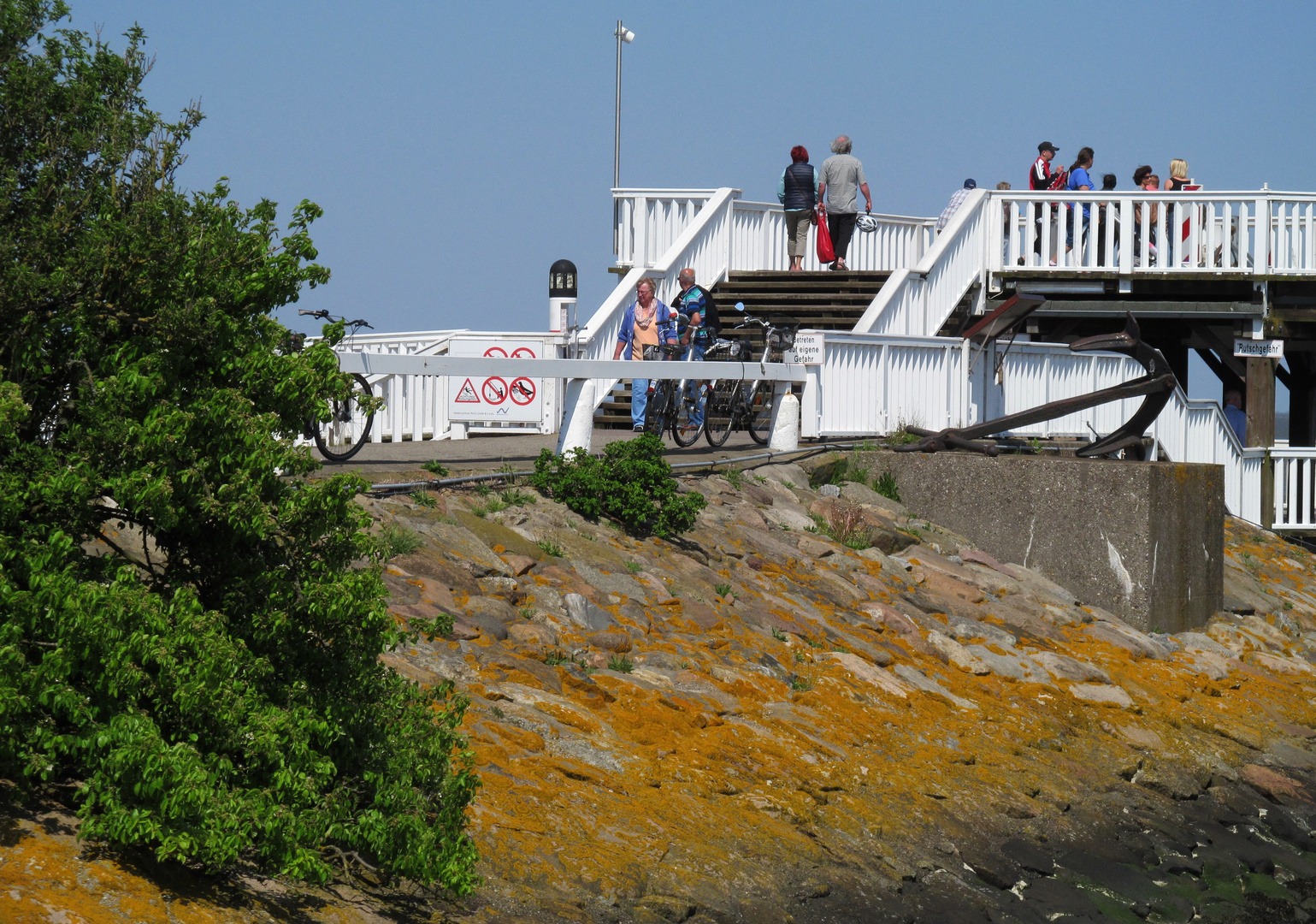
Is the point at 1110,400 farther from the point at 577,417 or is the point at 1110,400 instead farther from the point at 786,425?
the point at 577,417

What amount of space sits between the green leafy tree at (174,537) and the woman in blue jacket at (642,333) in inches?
398

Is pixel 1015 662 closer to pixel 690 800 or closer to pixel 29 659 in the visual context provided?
pixel 690 800

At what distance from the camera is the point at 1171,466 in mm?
12008

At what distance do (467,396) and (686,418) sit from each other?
2237mm

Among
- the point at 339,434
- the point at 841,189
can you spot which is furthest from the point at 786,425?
the point at 841,189

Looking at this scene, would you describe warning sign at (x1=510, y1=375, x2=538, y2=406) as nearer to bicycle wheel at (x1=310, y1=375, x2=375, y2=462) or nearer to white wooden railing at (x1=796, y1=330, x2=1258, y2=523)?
bicycle wheel at (x1=310, y1=375, x2=375, y2=462)

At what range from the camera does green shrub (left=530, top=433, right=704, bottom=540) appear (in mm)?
10070

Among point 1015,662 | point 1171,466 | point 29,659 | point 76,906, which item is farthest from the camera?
point 1171,466

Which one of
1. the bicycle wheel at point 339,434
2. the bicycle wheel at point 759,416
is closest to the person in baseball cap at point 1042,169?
the bicycle wheel at point 759,416

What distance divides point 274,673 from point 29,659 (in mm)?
755

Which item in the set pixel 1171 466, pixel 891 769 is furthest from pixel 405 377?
pixel 891 769

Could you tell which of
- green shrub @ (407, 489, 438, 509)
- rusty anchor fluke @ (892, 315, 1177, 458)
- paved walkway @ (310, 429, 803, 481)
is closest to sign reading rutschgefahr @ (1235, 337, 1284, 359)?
rusty anchor fluke @ (892, 315, 1177, 458)

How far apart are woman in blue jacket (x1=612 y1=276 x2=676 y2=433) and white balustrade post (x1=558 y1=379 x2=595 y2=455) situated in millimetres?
3956

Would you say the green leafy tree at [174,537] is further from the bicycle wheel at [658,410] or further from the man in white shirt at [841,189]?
the man in white shirt at [841,189]
